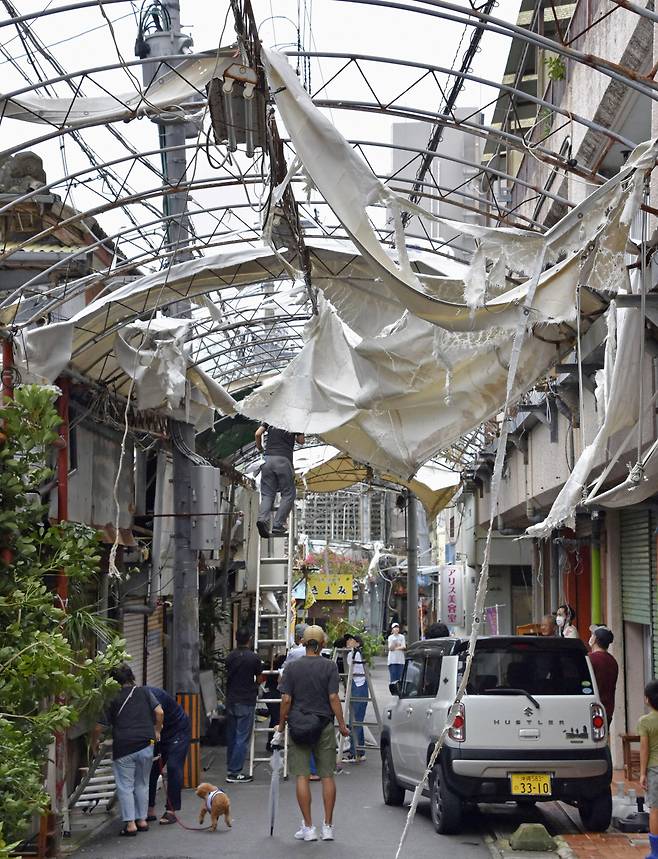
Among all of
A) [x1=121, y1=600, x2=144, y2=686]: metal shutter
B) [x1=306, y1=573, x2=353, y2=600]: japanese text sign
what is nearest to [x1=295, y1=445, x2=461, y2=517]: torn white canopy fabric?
[x1=306, y1=573, x2=353, y2=600]: japanese text sign

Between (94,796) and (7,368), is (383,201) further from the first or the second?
(94,796)

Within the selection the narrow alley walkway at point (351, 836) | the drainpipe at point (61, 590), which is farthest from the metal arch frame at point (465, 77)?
the narrow alley walkway at point (351, 836)

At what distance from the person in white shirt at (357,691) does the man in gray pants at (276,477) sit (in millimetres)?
3419

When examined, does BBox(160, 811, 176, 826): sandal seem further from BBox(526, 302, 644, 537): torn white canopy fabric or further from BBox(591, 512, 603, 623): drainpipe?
BBox(591, 512, 603, 623): drainpipe

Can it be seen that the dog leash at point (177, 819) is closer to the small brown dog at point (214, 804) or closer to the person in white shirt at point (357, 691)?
the small brown dog at point (214, 804)

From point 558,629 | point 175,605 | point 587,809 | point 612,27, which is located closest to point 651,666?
point 558,629

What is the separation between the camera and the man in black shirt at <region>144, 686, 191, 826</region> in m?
14.0

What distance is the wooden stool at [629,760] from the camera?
14936mm

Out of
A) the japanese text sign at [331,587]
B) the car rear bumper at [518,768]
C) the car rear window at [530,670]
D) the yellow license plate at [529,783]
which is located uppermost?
the japanese text sign at [331,587]

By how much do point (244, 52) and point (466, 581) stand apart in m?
31.4

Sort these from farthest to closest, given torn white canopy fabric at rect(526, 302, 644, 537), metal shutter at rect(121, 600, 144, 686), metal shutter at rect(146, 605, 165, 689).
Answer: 1. metal shutter at rect(146, 605, 165, 689)
2. metal shutter at rect(121, 600, 144, 686)
3. torn white canopy fabric at rect(526, 302, 644, 537)

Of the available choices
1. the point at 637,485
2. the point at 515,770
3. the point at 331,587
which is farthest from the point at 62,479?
the point at 331,587

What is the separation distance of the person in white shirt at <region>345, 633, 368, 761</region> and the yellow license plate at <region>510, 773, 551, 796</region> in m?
7.27

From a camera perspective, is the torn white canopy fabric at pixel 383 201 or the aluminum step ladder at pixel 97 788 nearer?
the torn white canopy fabric at pixel 383 201
